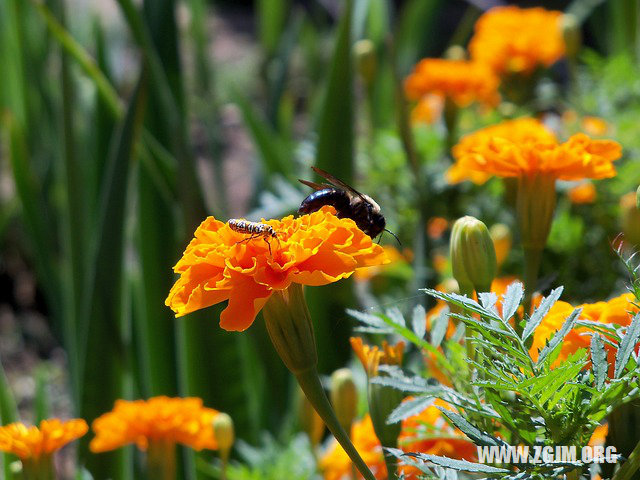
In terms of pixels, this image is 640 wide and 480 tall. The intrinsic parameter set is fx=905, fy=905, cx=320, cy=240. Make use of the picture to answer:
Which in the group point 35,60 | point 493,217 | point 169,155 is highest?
point 35,60

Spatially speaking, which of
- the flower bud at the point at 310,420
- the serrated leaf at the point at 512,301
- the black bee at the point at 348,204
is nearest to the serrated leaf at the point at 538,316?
the serrated leaf at the point at 512,301

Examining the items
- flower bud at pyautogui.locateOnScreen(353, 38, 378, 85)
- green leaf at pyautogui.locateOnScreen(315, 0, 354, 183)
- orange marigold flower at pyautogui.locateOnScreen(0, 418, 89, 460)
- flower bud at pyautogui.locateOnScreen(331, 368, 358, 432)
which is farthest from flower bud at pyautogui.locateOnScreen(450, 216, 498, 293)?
flower bud at pyautogui.locateOnScreen(353, 38, 378, 85)

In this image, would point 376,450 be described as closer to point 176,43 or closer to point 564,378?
point 564,378

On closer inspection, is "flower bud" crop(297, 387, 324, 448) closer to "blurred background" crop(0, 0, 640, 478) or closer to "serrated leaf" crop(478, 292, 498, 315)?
"blurred background" crop(0, 0, 640, 478)

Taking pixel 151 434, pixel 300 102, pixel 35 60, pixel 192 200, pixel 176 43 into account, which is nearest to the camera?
pixel 151 434

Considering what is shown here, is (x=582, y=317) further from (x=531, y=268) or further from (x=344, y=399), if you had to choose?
(x=344, y=399)

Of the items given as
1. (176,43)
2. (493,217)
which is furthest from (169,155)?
(493,217)

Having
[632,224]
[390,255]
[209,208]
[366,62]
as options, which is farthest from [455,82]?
[632,224]
